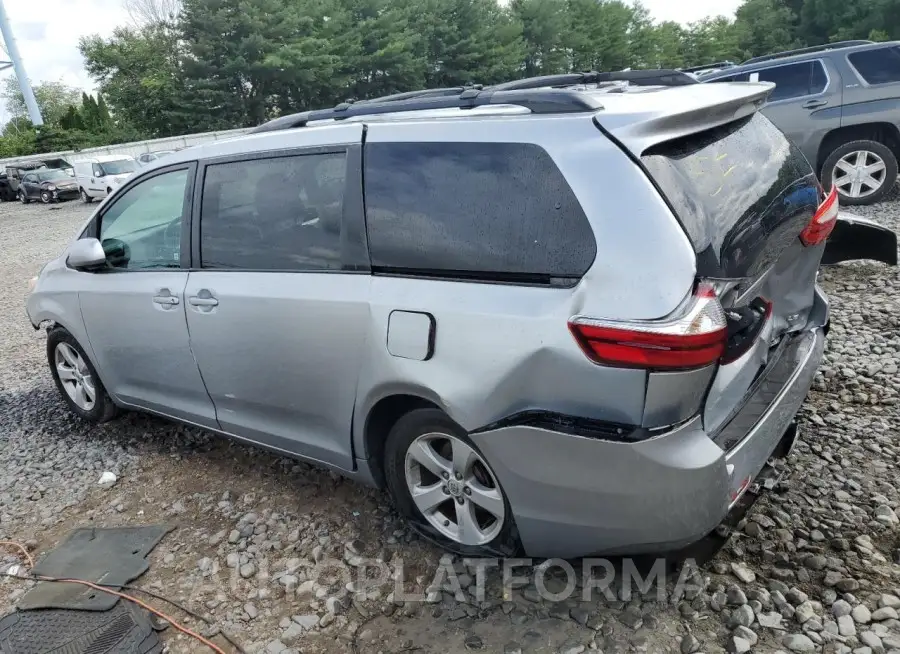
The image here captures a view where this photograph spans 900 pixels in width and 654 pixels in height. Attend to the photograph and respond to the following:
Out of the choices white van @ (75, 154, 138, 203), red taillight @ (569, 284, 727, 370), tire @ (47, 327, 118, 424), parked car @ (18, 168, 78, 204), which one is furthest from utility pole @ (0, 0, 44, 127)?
red taillight @ (569, 284, 727, 370)

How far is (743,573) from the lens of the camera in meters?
2.52

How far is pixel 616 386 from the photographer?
6.73ft

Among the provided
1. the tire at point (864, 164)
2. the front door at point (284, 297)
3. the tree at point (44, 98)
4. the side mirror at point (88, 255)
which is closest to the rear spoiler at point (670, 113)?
the front door at point (284, 297)

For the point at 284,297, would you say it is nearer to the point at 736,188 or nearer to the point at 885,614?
the point at 736,188

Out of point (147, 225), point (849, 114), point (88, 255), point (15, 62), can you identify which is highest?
point (15, 62)

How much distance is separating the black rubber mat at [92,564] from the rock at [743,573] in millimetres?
2471

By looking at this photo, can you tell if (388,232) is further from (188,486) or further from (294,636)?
(188,486)

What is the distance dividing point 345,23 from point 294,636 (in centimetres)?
→ 4491

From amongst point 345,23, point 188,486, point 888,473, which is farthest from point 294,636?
point 345,23

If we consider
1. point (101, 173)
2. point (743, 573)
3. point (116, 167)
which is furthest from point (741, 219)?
point (101, 173)

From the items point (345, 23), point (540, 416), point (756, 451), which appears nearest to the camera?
point (540, 416)

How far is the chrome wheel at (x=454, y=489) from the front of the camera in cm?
256

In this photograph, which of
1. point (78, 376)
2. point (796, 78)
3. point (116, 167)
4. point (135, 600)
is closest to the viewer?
point (135, 600)

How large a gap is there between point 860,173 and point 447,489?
23.8ft
